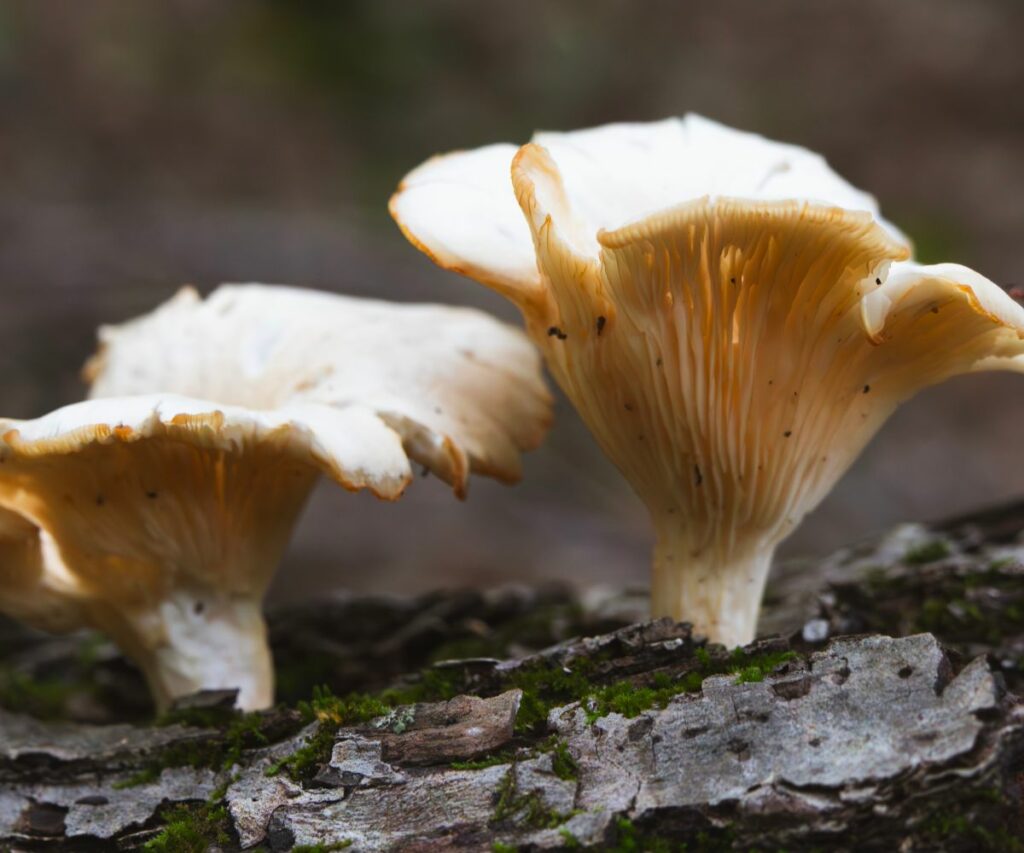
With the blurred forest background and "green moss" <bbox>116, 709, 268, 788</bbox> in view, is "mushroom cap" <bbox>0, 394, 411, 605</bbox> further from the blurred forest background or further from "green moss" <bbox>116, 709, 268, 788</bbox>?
the blurred forest background

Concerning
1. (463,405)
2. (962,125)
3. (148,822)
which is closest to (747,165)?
(463,405)

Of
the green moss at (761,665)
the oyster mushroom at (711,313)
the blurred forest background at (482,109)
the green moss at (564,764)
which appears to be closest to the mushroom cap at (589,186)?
the oyster mushroom at (711,313)

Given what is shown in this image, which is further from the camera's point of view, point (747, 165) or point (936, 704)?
point (747, 165)

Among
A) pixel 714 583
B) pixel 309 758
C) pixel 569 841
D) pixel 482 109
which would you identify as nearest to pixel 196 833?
pixel 309 758

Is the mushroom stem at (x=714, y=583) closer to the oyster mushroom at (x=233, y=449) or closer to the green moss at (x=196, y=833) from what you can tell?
the oyster mushroom at (x=233, y=449)

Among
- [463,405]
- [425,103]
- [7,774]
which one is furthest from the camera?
[425,103]

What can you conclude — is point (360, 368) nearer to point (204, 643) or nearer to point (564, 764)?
point (204, 643)

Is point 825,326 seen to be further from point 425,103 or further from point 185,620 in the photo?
point 425,103
